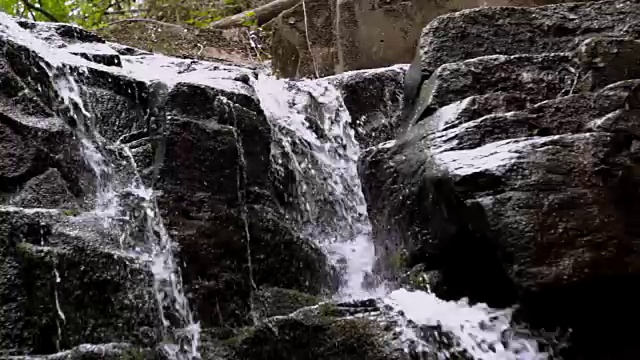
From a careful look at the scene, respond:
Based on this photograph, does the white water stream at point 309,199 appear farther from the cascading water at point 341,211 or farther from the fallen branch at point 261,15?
the fallen branch at point 261,15

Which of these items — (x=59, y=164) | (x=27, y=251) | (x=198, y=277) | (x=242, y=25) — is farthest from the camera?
(x=242, y=25)

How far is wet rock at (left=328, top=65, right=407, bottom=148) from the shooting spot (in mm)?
5207

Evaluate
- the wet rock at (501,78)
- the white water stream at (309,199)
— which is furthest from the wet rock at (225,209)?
the wet rock at (501,78)

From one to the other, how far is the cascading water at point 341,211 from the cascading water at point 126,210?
36.7 inches

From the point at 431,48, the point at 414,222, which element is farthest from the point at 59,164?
the point at 431,48

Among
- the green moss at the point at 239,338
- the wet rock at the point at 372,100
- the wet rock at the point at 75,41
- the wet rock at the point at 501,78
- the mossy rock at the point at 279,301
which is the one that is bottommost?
the green moss at the point at 239,338

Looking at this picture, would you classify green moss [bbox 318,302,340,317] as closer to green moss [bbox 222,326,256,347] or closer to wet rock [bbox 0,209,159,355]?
green moss [bbox 222,326,256,347]

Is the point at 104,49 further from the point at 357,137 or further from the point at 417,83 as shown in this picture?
the point at 417,83

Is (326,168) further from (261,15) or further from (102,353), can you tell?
(261,15)

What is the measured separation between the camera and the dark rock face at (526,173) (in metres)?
2.88

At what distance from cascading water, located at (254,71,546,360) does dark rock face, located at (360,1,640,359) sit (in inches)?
5.4

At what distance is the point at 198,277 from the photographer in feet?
11.8

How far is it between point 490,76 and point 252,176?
55.1 inches

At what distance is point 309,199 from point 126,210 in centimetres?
132
